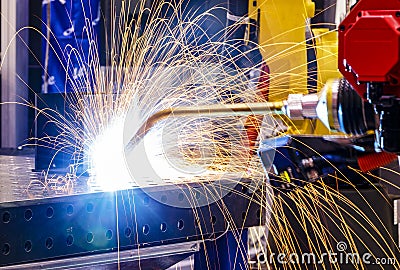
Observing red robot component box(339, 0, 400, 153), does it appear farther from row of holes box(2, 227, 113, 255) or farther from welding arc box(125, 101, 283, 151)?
row of holes box(2, 227, 113, 255)

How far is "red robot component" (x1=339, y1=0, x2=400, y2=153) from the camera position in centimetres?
109

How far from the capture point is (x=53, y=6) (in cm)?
351

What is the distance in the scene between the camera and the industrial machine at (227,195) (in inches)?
44.1

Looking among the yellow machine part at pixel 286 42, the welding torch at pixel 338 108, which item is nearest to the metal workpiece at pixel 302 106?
the welding torch at pixel 338 108

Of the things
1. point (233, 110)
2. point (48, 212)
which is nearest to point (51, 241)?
point (48, 212)

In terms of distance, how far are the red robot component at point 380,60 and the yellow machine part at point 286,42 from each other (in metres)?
2.43

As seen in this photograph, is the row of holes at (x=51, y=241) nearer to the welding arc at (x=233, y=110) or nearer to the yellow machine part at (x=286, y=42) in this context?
the welding arc at (x=233, y=110)

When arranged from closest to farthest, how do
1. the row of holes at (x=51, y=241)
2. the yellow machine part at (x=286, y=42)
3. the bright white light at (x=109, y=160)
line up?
the row of holes at (x=51, y=241) < the bright white light at (x=109, y=160) < the yellow machine part at (x=286, y=42)

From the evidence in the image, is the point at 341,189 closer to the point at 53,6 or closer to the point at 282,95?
the point at 282,95

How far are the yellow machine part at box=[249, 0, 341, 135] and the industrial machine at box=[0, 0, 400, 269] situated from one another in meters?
1.48

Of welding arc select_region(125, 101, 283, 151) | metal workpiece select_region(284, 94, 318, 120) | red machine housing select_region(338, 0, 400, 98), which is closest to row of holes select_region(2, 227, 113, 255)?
welding arc select_region(125, 101, 283, 151)

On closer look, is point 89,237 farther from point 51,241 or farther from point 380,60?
point 380,60

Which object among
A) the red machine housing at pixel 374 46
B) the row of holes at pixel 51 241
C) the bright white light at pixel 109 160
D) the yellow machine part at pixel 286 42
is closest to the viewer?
the red machine housing at pixel 374 46

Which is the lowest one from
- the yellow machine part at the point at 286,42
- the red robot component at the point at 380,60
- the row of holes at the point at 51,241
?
the row of holes at the point at 51,241
